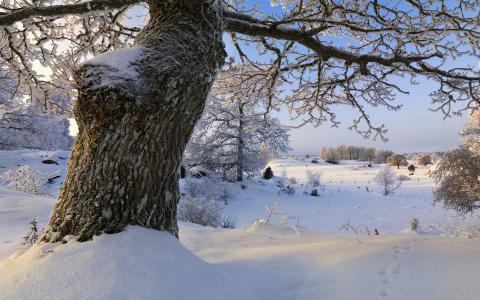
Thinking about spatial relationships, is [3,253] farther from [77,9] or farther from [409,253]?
[409,253]

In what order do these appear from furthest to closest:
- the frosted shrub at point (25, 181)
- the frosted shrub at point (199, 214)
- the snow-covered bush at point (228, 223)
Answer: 1. the frosted shrub at point (25, 181)
2. the frosted shrub at point (199, 214)
3. the snow-covered bush at point (228, 223)

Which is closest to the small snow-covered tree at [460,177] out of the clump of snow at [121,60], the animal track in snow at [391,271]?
the animal track in snow at [391,271]

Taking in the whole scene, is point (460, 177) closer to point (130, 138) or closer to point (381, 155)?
point (130, 138)

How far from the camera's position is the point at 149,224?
2.37 meters

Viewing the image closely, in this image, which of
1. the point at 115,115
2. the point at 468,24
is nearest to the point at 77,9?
the point at 115,115

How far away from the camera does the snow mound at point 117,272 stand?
1.70 m

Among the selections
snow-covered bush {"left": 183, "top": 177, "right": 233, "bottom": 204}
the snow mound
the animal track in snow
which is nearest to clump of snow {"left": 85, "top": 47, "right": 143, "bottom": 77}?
the snow mound

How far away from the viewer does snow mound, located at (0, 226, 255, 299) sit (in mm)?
1703

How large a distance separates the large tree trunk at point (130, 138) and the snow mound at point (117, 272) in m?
0.19

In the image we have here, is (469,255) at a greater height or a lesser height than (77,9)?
lesser

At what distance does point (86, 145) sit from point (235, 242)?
2004 millimetres

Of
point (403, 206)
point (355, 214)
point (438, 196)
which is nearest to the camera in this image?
point (438, 196)

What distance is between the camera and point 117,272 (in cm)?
183

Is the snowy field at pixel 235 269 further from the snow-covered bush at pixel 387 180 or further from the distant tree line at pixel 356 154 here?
the distant tree line at pixel 356 154
